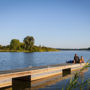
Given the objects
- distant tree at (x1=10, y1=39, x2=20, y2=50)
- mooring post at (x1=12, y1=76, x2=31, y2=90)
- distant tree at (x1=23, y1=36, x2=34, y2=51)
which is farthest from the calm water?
distant tree at (x1=10, y1=39, x2=20, y2=50)

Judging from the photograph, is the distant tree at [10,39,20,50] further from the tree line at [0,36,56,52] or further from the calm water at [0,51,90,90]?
the calm water at [0,51,90,90]

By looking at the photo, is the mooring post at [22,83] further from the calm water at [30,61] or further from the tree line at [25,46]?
the tree line at [25,46]

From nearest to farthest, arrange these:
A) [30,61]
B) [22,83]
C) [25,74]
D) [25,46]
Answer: [25,74]
[22,83]
[30,61]
[25,46]

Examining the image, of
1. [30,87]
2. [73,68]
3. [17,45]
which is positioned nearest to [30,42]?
[17,45]

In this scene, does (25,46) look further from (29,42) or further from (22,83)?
(22,83)

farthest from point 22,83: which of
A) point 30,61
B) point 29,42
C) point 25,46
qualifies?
point 25,46

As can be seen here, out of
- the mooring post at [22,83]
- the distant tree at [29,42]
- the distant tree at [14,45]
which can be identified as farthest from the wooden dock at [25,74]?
the distant tree at [14,45]

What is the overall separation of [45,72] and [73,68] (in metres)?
5.81

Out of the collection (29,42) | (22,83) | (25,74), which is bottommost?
(22,83)

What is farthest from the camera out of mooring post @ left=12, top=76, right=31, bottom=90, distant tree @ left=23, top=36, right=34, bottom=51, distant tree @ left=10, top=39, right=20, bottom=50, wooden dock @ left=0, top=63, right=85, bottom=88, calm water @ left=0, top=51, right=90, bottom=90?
distant tree @ left=10, top=39, right=20, bottom=50

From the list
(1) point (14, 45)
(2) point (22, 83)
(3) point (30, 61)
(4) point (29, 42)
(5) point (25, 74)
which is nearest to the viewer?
(5) point (25, 74)

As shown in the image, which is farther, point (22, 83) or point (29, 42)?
point (29, 42)

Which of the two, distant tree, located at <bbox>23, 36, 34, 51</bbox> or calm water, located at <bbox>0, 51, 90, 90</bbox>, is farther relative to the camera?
distant tree, located at <bbox>23, 36, 34, 51</bbox>

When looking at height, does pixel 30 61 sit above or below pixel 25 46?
below
